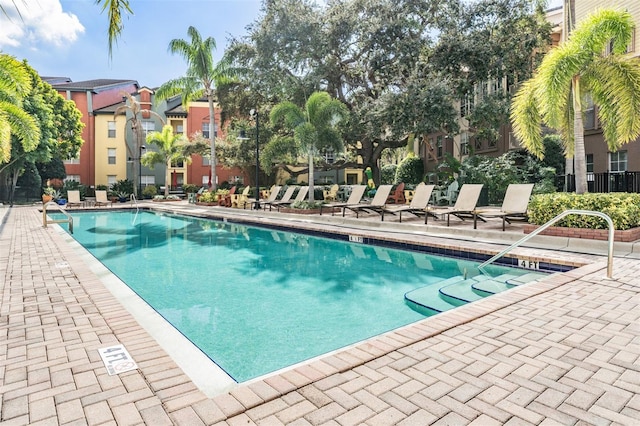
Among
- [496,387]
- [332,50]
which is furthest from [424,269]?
[332,50]

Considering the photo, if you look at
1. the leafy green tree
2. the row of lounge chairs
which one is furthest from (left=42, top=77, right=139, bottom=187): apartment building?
the row of lounge chairs

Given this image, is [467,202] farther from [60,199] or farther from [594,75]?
[60,199]

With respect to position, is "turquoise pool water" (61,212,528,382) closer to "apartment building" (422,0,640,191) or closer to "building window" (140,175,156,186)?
"apartment building" (422,0,640,191)

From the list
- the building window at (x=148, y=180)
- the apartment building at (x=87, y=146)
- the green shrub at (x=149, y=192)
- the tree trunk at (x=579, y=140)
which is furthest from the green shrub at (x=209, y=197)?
the apartment building at (x=87, y=146)

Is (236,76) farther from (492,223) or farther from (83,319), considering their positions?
(83,319)

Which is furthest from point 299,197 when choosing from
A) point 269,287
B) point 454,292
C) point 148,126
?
point 148,126

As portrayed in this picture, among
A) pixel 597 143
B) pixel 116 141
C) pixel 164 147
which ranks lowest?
pixel 597 143

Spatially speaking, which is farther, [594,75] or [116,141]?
[116,141]

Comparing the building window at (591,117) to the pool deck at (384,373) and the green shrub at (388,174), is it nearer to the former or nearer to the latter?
the pool deck at (384,373)

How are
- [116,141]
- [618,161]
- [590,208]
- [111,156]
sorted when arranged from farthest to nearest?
[116,141] → [111,156] → [618,161] → [590,208]

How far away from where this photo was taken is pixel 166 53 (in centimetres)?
2341

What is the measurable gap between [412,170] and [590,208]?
18.3 meters

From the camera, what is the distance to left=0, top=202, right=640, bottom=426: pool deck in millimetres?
2145

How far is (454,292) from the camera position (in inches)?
213
